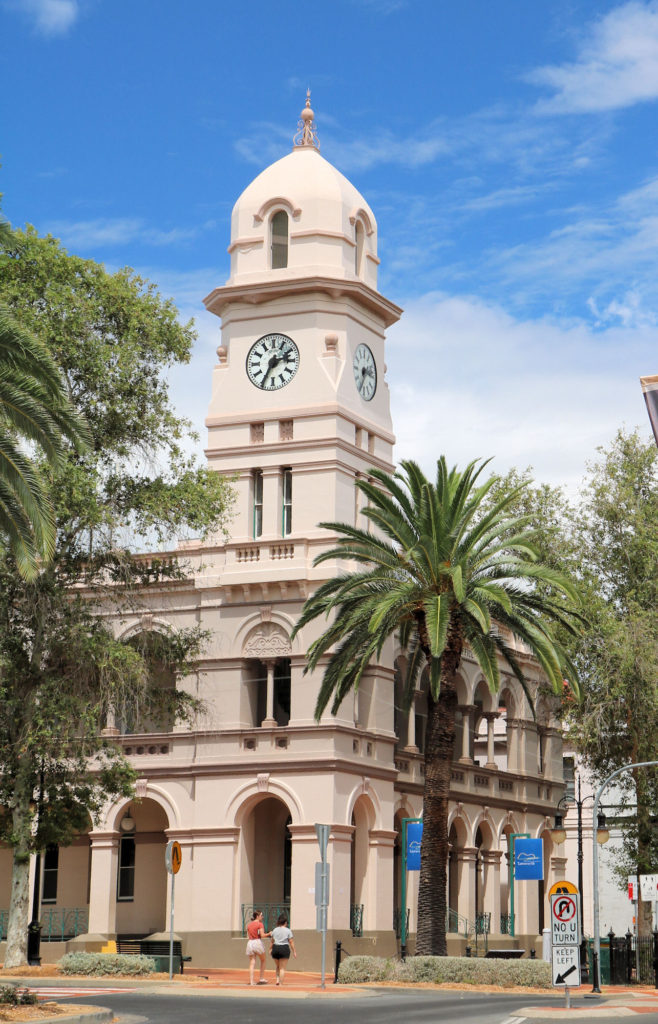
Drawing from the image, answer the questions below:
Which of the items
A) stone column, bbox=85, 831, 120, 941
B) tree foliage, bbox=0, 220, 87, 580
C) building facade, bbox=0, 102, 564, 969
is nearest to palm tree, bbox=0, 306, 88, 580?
tree foliage, bbox=0, 220, 87, 580

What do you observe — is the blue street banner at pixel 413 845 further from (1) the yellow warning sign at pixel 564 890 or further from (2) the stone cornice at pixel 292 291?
(1) the yellow warning sign at pixel 564 890

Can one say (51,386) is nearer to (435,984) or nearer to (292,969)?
(435,984)

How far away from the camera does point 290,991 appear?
30484mm

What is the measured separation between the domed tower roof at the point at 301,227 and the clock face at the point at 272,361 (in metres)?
1.94

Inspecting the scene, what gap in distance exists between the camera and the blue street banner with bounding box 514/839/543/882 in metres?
48.3

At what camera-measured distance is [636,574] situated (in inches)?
1938

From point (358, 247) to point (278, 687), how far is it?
570 inches

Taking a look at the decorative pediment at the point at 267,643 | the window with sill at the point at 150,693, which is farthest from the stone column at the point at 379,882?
the window with sill at the point at 150,693

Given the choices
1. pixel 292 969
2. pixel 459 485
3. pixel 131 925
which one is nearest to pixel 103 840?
pixel 131 925

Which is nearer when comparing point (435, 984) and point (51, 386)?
point (51, 386)

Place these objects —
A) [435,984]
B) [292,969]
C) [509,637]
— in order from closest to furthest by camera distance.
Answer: [435,984], [292,969], [509,637]

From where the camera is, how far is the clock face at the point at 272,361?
4775 centimetres

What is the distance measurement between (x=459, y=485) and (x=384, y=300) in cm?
1392

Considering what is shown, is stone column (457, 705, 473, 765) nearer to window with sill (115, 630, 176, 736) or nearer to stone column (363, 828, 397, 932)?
stone column (363, 828, 397, 932)
